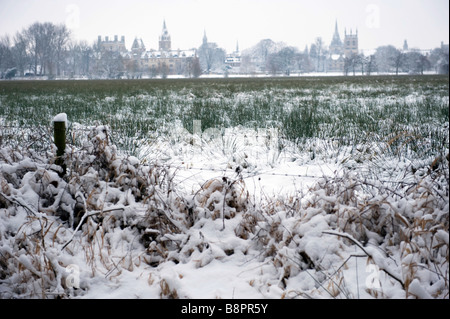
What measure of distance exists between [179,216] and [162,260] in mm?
470

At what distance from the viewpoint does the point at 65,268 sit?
2791mm

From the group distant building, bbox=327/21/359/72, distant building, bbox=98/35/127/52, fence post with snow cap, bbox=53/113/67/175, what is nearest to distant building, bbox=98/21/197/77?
distant building, bbox=98/35/127/52

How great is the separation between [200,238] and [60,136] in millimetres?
1907

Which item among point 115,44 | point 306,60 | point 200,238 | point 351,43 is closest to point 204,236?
point 200,238

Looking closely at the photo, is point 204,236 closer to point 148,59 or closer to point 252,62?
point 252,62

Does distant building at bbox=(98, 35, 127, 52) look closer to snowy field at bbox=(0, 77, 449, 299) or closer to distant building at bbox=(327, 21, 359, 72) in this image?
distant building at bbox=(327, 21, 359, 72)

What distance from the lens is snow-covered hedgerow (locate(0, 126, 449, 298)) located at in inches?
101

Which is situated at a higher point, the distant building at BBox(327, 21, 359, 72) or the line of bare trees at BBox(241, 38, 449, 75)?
the distant building at BBox(327, 21, 359, 72)

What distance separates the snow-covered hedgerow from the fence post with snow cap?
85mm

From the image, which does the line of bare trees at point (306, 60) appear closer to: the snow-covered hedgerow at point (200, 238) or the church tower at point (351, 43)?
the church tower at point (351, 43)

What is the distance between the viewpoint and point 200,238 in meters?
3.15

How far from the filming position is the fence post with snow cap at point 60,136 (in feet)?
12.6
